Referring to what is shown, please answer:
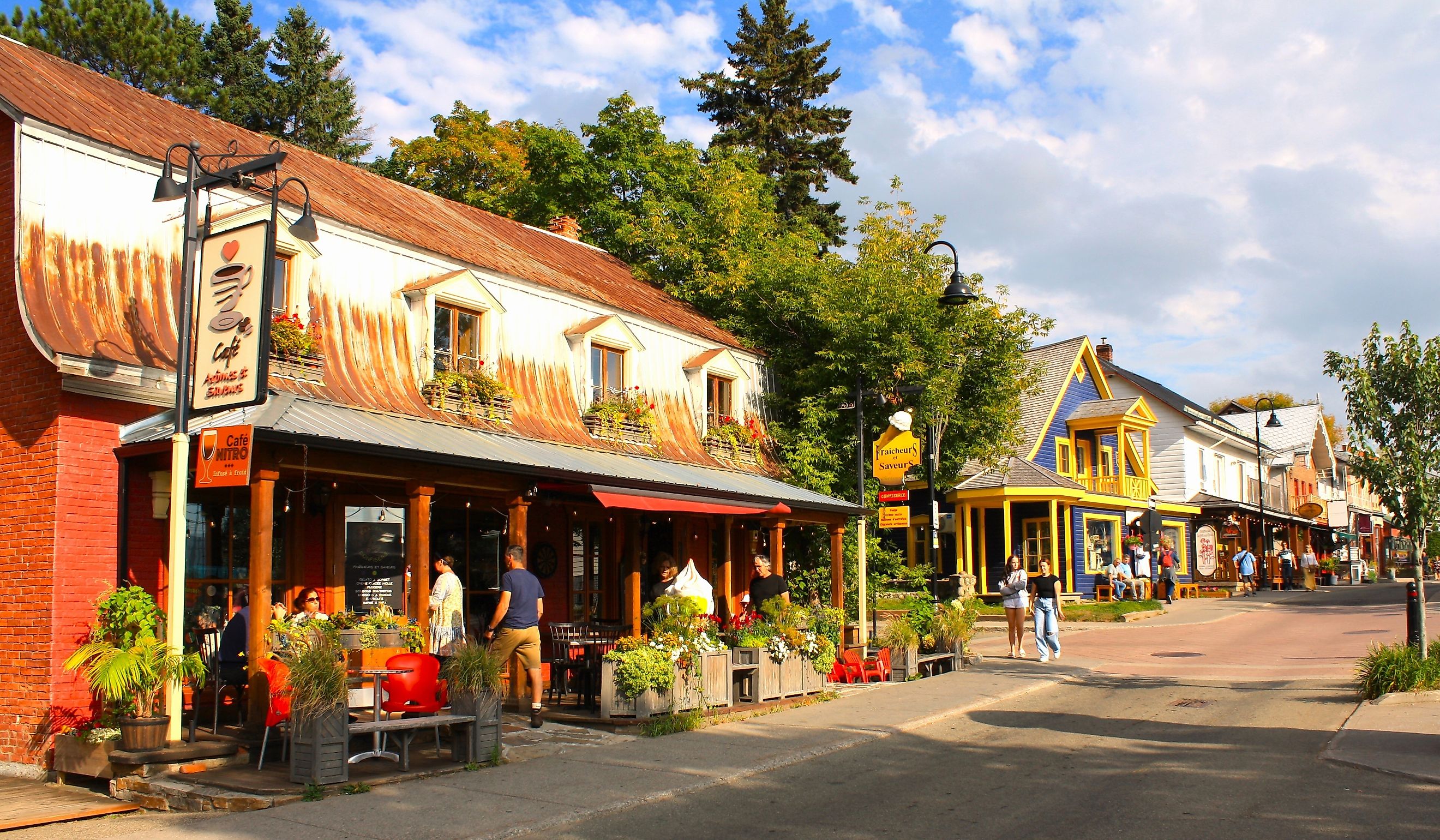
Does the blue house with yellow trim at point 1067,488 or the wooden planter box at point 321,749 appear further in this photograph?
the blue house with yellow trim at point 1067,488

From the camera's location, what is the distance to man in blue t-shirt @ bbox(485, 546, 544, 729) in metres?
11.4

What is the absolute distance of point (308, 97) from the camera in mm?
38719

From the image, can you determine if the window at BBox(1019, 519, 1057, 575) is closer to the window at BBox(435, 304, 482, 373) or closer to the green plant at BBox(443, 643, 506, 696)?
the window at BBox(435, 304, 482, 373)

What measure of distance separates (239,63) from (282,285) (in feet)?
93.4

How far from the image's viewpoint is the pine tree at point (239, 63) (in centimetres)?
3709

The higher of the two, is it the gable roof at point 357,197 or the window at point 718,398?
the gable roof at point 357,197

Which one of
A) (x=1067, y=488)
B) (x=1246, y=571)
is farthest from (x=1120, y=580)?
(x=1246, y=571)

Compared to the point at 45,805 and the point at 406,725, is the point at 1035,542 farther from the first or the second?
the point at 45,805

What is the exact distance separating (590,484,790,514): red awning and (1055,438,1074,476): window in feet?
73.6

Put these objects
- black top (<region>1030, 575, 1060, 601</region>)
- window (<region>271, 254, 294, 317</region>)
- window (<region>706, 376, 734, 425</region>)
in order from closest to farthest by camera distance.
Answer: window (<region>271, 254, 294, 317</region>)
black top (<region>1030, 575, 1060, 601</region>)
window (<region>706, 376, 734, 425</region>)

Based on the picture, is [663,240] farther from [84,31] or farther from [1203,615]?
[84,31]

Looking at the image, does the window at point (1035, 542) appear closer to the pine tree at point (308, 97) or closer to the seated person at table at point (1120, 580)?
the seated person at table at point (1120, 580)

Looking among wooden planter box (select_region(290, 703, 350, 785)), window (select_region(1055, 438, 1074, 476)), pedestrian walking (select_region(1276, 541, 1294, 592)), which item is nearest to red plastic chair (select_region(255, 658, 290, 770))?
wooden planter box (select_region(290, 703, 350, 785))

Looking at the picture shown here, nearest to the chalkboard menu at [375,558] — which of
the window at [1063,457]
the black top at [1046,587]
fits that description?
the black top at [1046,587]
